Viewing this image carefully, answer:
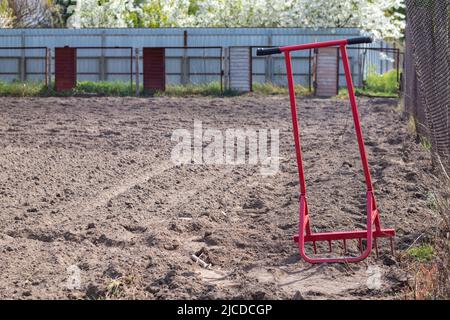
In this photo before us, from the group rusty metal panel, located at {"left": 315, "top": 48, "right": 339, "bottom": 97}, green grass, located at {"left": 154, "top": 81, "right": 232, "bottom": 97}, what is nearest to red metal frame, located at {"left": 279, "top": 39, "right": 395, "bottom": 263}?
green grass, located at {"left": 154, "top": 81, "right": 232, "bottom": 97}

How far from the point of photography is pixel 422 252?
7.68 metres

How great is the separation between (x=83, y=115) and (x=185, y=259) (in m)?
13.9

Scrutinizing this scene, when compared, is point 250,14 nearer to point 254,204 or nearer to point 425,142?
point 425,142

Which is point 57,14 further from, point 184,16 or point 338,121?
point 338,121

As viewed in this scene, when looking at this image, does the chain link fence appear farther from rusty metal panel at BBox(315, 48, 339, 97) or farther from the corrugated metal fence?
the corrugated metal fence

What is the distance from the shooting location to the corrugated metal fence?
38.4 metres

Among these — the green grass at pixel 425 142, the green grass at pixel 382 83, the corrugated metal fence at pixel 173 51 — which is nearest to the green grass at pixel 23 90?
the corrugated metal fence at pixel 173 51

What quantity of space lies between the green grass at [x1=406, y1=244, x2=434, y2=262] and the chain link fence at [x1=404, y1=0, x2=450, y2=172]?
31.5 inches

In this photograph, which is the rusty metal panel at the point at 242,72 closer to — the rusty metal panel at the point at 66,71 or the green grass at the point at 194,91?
the green grass at the point at 194,91

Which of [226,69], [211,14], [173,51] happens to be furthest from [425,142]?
[211,14]

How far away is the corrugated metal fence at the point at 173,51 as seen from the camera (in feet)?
126

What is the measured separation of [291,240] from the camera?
28.5ft

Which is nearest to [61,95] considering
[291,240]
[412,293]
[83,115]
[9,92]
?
[9,92]
